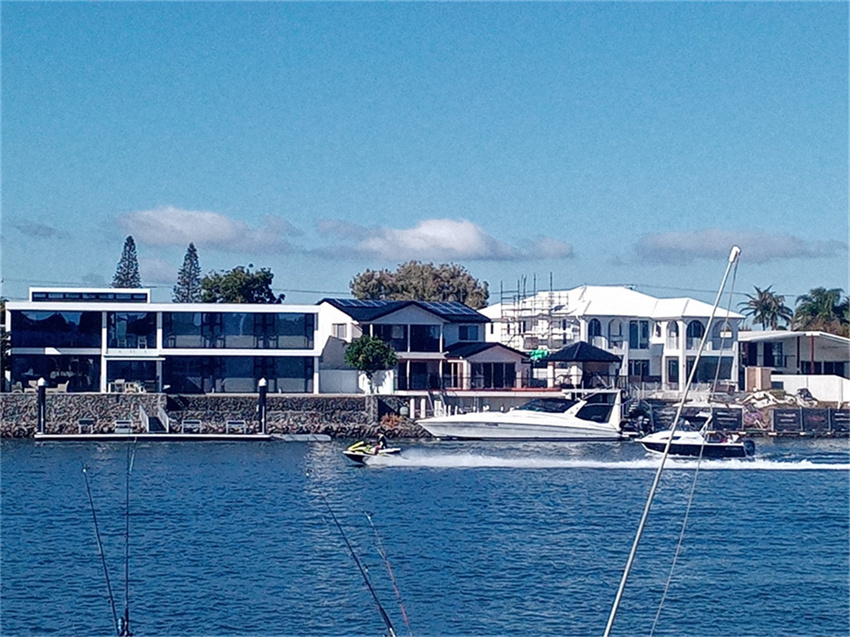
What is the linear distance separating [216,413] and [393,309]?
1187 centimetres

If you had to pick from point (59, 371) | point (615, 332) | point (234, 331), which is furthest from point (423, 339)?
point (59, 371)

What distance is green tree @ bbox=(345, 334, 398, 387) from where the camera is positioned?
63.0 meters

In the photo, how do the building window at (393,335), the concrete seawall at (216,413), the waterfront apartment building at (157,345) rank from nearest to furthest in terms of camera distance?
the concrete seawall at (216,413) → the waterfront apartment building at (157,345) → the building window at (393,335)

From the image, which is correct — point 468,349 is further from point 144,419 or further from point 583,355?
point 144,419

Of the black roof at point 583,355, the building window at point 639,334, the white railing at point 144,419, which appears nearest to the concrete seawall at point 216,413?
the white railing at point 144,419

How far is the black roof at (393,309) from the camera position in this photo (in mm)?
67438

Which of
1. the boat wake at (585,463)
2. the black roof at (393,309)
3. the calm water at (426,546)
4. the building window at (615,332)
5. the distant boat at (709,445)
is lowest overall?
the calm water at (426,546)

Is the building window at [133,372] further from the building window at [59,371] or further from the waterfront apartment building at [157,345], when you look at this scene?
the building window at [59,371]

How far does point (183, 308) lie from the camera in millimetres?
62562

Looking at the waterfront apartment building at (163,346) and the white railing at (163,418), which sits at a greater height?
the waterfront apartment building at (163,346)

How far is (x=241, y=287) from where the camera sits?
280ft

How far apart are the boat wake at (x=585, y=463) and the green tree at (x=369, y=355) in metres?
11.7

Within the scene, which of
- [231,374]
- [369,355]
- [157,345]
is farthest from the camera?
[369,355]

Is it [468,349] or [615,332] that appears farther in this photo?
[615,332]
